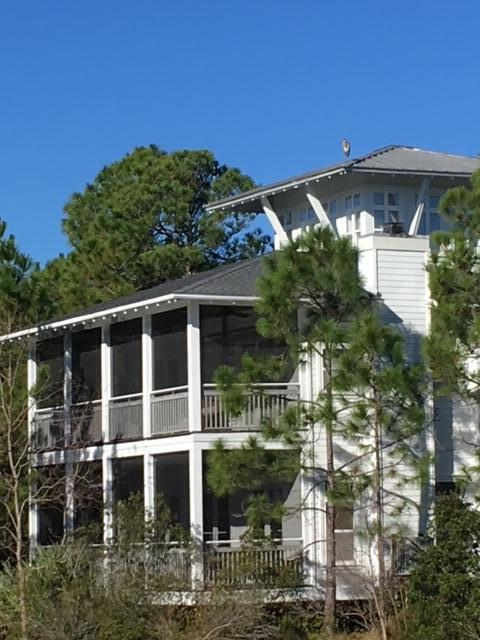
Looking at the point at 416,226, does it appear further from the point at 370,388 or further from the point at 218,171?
the point at 218,171

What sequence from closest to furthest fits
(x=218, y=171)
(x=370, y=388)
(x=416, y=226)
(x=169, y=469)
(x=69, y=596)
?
(x=69, y=596) < (x=370, y=388) < (x=416, y=226) < (x=169, y=469) < (x=218, y=171)

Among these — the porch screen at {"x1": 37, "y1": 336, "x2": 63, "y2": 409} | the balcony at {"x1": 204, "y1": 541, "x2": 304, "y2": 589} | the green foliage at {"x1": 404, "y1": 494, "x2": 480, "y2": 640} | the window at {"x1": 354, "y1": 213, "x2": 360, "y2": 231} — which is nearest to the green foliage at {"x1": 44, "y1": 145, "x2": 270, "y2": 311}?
the porch screen at {"x1": 37, "y1": 336, "x2": 63, "y2": 409}

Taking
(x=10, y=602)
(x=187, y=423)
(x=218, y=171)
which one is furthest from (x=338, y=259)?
(x=218, y=171)

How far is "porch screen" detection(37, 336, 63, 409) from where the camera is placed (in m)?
33.3

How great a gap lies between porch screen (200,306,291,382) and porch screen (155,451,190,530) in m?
2.86

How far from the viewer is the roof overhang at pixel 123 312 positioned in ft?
96.6

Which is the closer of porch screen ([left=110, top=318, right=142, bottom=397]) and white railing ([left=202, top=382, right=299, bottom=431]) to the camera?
white railing ([left=202, top=382, right=299, bottom=431])

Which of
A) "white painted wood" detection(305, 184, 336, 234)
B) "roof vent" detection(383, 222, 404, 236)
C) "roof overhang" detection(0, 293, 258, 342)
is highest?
"white painted wood" detection(305, 184, 336, 234)

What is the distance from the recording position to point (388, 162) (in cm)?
3322

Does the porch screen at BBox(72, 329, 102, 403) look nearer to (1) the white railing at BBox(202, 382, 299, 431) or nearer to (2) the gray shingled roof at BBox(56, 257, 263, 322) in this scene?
(2) the gray shingled roof at BBox(56, 257, 263, 322)

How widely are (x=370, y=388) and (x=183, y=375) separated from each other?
7857 mm

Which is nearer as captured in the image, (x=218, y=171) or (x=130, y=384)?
(x=130, y=384)

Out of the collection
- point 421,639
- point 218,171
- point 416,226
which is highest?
point 218,171

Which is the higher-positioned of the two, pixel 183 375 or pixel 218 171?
pixel 218 171
